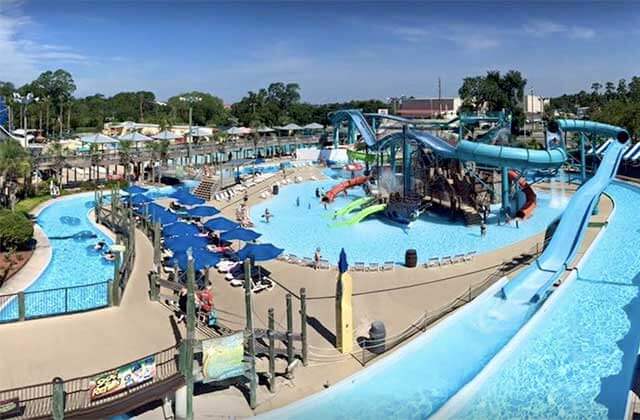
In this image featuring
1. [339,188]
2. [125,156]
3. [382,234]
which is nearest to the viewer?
[382,234]

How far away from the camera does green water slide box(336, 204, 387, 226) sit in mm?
29141

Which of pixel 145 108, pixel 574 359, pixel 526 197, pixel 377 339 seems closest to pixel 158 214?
pixel 377 339

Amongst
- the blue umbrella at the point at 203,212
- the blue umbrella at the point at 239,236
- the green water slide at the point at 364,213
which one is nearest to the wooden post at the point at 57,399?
the blue umbrella at the point at 239,236

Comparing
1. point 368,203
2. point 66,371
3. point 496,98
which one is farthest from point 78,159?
point 496,98

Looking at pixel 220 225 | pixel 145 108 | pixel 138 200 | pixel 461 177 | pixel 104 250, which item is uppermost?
pixel 145 108

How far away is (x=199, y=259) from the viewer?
1756cm

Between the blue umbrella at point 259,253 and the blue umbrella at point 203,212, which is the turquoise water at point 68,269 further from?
the blue umbrella at point 259,253

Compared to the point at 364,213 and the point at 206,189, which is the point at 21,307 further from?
the point at 206,189

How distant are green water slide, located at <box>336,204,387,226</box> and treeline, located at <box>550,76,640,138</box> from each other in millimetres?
26508

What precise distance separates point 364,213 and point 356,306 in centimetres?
1371

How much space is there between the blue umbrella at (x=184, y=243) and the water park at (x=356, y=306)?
0.09 meters

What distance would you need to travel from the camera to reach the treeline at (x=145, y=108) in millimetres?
74812

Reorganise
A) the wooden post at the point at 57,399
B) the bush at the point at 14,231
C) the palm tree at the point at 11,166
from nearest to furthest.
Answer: the wooden post at the point at 57,399
the bush at the point at 14,231
the palm tree at the point at 11,166

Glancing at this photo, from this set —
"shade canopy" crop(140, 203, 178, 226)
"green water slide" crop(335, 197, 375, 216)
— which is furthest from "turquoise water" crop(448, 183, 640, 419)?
"shade canopy" crop(140, 203, 178, 226)
